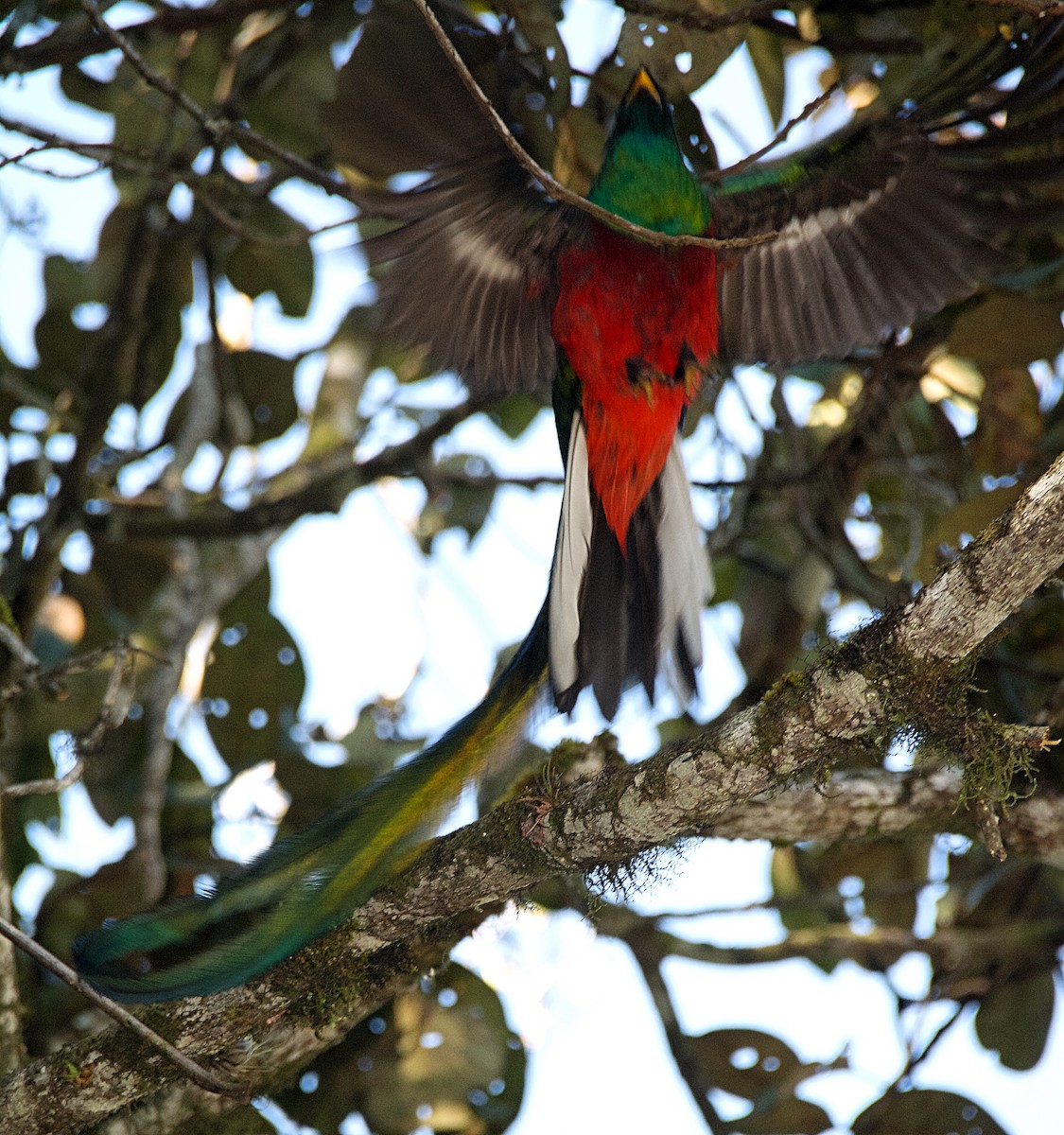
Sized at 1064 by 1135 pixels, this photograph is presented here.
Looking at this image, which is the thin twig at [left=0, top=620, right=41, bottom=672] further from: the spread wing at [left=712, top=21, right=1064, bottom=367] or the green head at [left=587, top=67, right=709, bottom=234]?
the spread wing at [left=712, top=21, right=1064, bottom=367]

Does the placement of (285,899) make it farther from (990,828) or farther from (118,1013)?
(990,828)

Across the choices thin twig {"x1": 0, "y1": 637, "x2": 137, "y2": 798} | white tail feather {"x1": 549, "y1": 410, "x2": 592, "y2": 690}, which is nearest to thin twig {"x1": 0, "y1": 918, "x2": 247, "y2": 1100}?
thin twig {"x1": 0, "y1": 637, "x2": 137, "y2": 798}

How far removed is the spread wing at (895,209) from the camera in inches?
90.5

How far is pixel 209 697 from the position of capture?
3.04 metres

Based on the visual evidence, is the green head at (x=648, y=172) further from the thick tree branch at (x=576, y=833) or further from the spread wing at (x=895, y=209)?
the thick tree branch at (x=576, y=833)

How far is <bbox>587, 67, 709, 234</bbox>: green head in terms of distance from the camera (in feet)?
7.75

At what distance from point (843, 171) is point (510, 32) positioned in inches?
27.7

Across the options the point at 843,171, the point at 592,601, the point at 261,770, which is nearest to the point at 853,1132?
the point at 592,601

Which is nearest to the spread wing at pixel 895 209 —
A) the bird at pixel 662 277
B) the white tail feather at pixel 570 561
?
the bird at pixel 662 277

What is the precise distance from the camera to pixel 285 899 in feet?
5.73

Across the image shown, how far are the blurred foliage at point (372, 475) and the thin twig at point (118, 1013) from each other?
68cm

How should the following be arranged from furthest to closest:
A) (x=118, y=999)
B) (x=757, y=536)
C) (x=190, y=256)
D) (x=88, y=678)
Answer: (x=757, y=536) → (x=190, y=256) → (x=88, y=678) → (x=118, y=999)

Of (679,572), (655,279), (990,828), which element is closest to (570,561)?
(679,572)

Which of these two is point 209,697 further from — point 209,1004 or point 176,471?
point 209,1004
